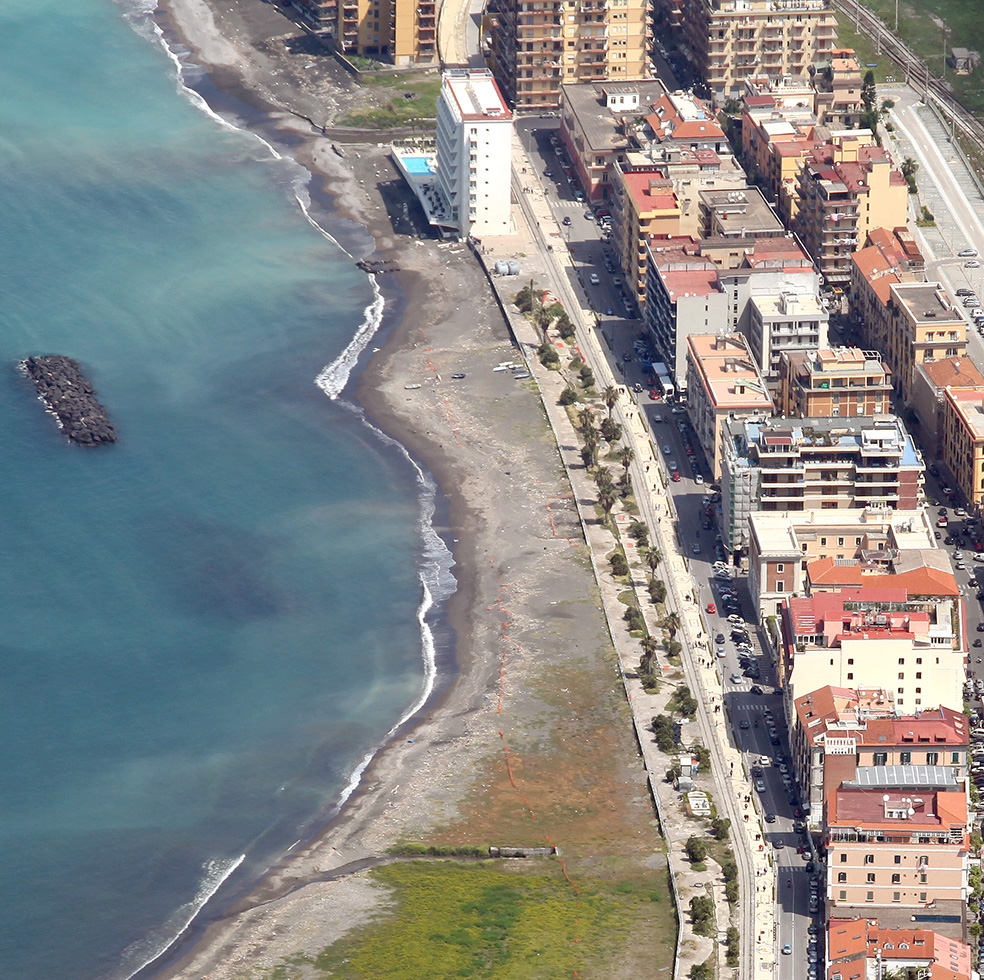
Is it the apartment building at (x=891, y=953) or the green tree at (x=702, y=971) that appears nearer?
the apartment building at (x=891, y=953)

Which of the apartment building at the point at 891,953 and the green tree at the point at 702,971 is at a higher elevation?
the apartment building at the point at 891,953

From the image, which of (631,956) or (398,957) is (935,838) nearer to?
(631,956)

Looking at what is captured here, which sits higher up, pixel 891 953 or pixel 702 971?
pixel 891 953

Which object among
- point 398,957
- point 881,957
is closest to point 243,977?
point 398,957

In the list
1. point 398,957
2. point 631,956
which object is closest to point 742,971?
point 631,956

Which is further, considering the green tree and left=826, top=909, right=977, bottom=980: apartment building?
the green tree

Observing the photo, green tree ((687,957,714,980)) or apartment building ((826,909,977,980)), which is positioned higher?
apartment building ((826,909,977,980))

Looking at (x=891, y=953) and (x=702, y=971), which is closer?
(x=891, y=953)
